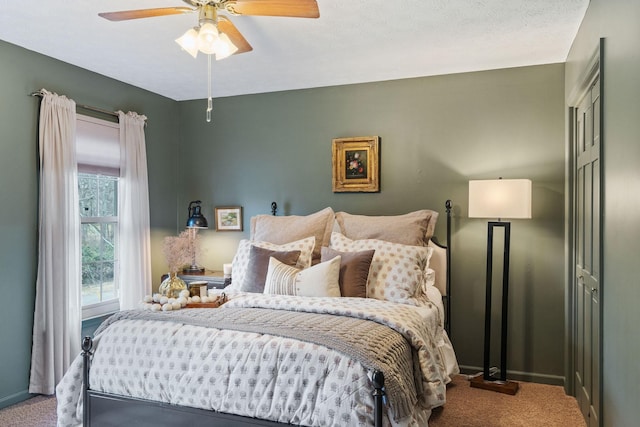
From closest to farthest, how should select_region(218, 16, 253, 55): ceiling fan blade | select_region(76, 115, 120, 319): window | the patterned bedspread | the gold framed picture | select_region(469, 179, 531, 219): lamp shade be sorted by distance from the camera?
the patterned bedspread < select_region(218, 16, 253, 55): ceiling fan blade < select_region(469, 179, 531, 219): lamp shade < select_region(76, 115, 120, 319): window < the gold framed picture

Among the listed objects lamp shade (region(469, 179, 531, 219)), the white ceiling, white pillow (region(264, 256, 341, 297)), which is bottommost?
white pillow (region(264, 256, 341, 297))

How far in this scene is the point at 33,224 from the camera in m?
3.51

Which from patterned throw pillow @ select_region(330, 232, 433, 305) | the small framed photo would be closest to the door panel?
patterned throw pillow @ select_region(330, 232, 433, 305)

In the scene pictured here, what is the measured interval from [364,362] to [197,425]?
2.90ft

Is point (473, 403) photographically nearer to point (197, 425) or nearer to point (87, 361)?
point (197, 425)

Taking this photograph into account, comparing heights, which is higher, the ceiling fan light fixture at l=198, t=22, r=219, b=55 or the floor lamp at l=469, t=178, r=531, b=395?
the ceiling fan light fixture at l=198, t=22, r=219, b=55

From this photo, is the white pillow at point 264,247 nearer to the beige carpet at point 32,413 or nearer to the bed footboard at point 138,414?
the bed footboard at point 138,414

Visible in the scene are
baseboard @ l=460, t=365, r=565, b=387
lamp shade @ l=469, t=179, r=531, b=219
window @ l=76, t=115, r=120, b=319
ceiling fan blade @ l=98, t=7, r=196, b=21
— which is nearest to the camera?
ceiling fan blade @ l=98, t=7, r=196, b=21

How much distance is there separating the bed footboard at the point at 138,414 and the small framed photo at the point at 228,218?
235cm

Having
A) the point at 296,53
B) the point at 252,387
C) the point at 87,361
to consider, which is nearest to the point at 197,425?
the point at 252,387

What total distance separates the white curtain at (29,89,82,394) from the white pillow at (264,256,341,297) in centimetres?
158

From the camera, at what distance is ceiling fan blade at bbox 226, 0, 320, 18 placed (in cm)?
222

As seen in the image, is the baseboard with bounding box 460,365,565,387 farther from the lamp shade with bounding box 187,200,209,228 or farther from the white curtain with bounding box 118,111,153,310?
the white curtain with bounding box 118,111,153,310

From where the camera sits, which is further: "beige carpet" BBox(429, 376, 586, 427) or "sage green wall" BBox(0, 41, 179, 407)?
"sage green wall" BBox(0, 41, 179, 407)
